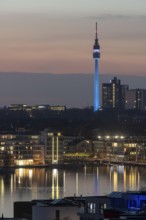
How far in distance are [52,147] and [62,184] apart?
1168 centimetres

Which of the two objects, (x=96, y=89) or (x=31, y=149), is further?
(x=96, y=89)

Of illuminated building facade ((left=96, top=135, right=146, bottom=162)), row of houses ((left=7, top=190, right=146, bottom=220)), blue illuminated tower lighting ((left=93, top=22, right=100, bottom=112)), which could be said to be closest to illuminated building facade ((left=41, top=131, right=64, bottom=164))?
illuminated building facade ((left=96, top=135, right=146, bottom=162))

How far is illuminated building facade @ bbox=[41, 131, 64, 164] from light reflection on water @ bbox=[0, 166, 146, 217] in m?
4.62

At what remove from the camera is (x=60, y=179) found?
2073 centimetres

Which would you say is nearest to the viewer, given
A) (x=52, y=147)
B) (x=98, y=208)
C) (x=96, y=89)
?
(x=98, y=208)

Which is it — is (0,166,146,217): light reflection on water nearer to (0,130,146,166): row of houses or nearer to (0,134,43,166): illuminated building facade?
(0,134,43,166): illuminated building facade

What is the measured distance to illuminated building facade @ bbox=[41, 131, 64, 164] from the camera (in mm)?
29422

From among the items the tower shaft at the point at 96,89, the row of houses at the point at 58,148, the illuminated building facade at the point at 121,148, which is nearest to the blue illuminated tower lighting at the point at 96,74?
the tower shaft at the point at 96,89

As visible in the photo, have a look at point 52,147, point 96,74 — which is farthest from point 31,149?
point 96,74

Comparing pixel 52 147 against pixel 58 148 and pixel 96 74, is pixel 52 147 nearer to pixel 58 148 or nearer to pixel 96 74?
pixel 58 148

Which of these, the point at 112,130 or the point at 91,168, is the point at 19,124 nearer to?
the point at 112,130

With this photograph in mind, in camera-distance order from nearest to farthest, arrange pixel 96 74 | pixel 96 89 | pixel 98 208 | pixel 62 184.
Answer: pixel 98 208
pixel 62 184
pixel 96 89
pixel 96 74

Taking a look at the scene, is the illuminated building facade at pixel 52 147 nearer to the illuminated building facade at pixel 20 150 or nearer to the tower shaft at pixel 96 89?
the illuminated building facade at pixel 20 150

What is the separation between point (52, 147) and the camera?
30547 millimetres
